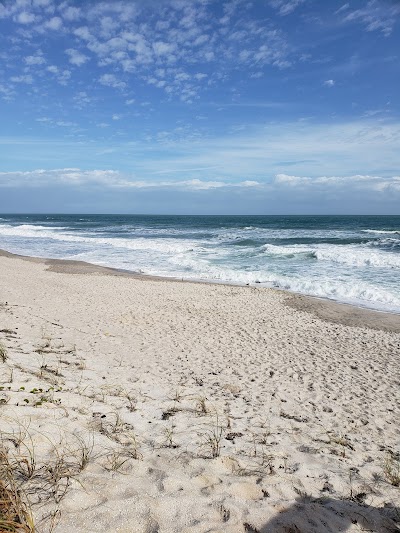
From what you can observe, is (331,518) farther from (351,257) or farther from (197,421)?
(351,257)

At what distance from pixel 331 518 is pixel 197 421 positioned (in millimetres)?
2002

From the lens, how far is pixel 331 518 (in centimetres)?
273

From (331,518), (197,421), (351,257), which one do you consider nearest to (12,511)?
(331,518)

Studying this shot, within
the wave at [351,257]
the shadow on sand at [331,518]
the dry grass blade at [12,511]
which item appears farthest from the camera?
the wave at [351,257]

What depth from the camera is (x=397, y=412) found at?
5.66 m

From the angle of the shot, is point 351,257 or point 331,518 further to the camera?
point 351,257

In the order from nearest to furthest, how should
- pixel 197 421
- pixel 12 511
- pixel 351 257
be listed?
pixel 12 511, pixel 197 421, pixel 351 257

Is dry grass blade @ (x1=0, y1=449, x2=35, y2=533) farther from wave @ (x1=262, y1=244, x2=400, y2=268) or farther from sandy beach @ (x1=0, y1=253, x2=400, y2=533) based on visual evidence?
wave @ (x1=262, y1=244, x2=400, y2=268)

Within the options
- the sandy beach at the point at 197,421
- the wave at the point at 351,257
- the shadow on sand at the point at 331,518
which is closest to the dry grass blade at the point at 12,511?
the sandy beach at the point at 197,421

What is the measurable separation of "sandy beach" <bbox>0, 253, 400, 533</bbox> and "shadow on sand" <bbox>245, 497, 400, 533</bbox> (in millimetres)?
14

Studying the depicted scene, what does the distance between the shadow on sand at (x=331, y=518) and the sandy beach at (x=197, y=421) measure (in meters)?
0.01

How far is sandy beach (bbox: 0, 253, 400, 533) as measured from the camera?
8.57 feet

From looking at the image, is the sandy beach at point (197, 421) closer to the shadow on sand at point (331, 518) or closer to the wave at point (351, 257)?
the shadow on sand at point (331, 518)

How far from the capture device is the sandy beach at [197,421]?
8.57 feet
